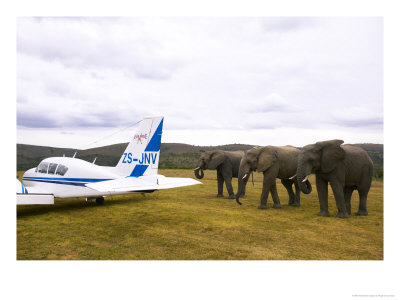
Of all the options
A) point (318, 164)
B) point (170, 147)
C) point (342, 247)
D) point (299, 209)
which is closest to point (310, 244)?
point (342, 247)

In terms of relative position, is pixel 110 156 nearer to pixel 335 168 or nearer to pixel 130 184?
pixel 130 184

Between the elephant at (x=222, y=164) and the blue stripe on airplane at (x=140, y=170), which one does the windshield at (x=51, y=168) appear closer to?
the blue stripe on airplane at (x=140, y=170)

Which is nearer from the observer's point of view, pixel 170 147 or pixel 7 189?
pixel 7 189

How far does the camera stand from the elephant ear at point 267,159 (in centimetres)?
1147

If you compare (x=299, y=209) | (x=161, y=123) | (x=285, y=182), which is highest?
(x=161, y=123)

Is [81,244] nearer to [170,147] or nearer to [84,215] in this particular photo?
[84,215]

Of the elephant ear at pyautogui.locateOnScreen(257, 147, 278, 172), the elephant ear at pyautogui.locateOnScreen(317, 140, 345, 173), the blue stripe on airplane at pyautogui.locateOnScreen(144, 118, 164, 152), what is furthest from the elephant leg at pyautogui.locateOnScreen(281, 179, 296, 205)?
the blue stripe on airplane at pyautogui.locateOnScreen(144, 118, 164, 152)

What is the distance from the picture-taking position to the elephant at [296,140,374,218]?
9.47m

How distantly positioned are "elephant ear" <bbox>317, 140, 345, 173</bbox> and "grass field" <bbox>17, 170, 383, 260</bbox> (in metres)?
1.82

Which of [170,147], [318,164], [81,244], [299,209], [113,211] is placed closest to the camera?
[81,244]

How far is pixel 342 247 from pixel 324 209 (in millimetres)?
3855

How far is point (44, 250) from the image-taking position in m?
5.97

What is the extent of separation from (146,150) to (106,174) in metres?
1.94

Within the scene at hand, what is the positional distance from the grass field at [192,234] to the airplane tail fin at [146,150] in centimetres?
161
